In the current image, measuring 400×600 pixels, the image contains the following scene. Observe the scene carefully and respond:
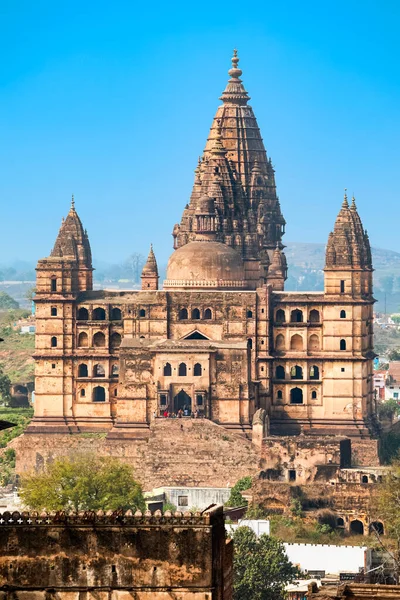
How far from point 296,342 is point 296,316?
106 centimetres

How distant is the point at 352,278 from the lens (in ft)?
290

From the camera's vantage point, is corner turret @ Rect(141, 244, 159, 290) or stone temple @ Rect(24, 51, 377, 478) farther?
corner turret @ Rect(141, 244, 159, 290)

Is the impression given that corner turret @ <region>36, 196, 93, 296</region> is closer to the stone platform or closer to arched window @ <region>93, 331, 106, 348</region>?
arched window @ <region>93, 331, 106, 348</region>

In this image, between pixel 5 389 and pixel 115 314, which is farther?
pixel 5 389

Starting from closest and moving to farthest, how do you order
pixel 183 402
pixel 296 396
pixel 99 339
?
pixel 183 402
pixel 296 396
pixel 99 339

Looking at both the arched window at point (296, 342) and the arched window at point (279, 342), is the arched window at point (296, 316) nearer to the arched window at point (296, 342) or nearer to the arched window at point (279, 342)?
the arched window at point (296, 342)

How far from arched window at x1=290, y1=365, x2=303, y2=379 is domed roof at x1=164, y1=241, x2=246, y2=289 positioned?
399 centimetres

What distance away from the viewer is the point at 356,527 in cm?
7544

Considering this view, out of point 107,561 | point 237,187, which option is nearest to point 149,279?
point 237,187

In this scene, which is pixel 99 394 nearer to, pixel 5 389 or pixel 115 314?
pixel 115 314

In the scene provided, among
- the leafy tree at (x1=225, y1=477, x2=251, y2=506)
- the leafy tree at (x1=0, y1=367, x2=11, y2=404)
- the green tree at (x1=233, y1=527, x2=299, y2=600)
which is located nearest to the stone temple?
the leafy tree at (x1=225, y1=477, x2=251, y2=506)

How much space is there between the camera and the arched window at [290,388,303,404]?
292ft

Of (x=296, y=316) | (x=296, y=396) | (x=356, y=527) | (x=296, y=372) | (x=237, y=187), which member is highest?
(x=237, y=187)

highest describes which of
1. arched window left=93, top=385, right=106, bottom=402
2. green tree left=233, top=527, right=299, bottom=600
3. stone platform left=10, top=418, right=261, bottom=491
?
arched window left=93, top=385, right=106, bottom=402
